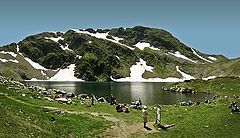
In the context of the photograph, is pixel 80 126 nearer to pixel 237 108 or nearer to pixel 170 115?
pixel 170 115

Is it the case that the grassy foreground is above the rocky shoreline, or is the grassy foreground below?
below

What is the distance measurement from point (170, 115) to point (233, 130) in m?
13.4

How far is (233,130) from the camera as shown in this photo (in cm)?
4450

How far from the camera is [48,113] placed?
164 ft

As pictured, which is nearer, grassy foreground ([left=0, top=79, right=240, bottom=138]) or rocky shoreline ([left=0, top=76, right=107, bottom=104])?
grassy foreground ([left=0, top=79, right=240, bottom=138])

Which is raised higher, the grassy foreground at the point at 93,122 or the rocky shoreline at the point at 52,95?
the rocky shoreline at the point at 52,95

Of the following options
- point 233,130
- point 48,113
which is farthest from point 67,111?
point 233,130

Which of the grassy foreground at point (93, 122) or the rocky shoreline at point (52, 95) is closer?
the grassy foreground at point (93, 122)

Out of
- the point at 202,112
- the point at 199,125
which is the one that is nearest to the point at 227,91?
the point at 202,112

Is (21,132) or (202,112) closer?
(21,132)

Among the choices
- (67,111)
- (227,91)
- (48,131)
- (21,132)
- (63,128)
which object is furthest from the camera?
(227,91)

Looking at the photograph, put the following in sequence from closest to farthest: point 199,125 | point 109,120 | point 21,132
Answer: point 21,132, point 199,125, point 109,120

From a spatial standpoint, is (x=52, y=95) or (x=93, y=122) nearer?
(x=93, y=122)

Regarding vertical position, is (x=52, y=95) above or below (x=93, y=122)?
above
